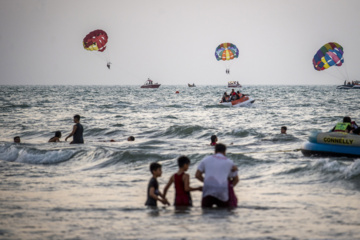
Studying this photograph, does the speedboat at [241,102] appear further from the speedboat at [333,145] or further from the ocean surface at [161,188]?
the speedboat at [333,145]

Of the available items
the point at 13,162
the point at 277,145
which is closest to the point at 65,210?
the point at 13,162

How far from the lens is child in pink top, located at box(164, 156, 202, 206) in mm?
7426

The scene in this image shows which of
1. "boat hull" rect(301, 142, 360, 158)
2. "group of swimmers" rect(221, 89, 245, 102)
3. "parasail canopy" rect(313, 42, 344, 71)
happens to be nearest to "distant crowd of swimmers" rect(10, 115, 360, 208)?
"boat hull" rect(301, 142, 360, 158)

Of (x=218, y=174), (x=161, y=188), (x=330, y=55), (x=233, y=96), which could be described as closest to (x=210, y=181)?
(x=218, y=174)

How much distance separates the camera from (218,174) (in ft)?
23.8

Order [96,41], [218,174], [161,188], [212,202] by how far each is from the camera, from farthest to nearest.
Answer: [96,41], [161,188], [212,202], [218,174]

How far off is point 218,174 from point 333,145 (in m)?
7.51

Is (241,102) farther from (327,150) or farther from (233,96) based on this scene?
(327,150)

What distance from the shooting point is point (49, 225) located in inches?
277

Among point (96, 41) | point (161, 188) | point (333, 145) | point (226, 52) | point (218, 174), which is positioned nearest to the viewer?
point (218, 174)

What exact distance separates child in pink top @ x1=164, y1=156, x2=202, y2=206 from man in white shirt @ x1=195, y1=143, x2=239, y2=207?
8.0 inches

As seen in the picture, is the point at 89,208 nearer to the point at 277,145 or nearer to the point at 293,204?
the point at 293,204

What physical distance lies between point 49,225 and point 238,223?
2.56 m

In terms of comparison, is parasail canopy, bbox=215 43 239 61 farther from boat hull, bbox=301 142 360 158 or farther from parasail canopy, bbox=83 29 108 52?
boat hull, bbox=301 142 360 158
